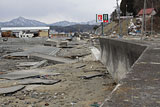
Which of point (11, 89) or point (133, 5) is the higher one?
point (133, 5)

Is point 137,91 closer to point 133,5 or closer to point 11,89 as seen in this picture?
point 11,89

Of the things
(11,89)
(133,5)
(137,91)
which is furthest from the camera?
(133,5)

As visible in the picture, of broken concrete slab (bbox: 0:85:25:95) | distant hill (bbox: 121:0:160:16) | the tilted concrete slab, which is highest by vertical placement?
distant hill (bbox: 121:0:160:16)

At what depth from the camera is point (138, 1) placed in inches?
4946

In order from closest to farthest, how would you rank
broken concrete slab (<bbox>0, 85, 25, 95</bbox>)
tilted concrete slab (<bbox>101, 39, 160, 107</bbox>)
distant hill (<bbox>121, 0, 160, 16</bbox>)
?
1. tilted concrete slab (<bbox>101, 39, 160, 107</bbox>)
2. broken concrete slab (<bbox>0, 85, 25, 95</bbox>)
3. distant hill (<bbox>121, 0, 160, 16</bbox>)

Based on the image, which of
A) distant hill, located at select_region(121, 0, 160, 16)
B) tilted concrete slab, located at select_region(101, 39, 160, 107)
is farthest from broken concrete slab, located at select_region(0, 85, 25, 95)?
distant hill, located at select_region(121, 0, 160, 16)

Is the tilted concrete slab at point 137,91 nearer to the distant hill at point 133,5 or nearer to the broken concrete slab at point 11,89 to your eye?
the broken concrete slab at point 11,89

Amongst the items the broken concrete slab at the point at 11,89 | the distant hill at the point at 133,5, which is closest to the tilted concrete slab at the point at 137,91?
the broken concrete slab at the point at 11,89

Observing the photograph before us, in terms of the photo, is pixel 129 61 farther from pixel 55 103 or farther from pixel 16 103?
pixel 16 103

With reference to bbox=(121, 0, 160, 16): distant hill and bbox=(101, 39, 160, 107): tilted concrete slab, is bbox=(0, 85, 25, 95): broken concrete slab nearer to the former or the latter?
bbox=(101, 39, 160, 107): tilted concrete slab

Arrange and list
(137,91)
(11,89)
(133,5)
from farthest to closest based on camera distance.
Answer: (133,5), (11,89), (137,91)

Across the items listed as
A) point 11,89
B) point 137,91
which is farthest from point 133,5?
point 137,91

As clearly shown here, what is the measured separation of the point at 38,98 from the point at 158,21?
89.9m

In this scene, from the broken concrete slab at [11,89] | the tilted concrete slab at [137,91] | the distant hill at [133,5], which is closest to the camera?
the tilted concrete slab at [137,91]
